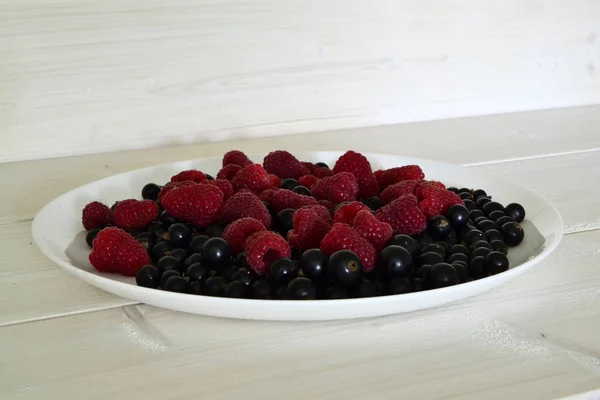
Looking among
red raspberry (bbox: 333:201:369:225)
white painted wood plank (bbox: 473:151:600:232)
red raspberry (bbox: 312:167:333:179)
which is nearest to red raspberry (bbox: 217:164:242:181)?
red raspberry (bbox: 312:167:333:179)

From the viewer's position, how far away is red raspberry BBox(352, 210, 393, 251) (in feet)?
2.56

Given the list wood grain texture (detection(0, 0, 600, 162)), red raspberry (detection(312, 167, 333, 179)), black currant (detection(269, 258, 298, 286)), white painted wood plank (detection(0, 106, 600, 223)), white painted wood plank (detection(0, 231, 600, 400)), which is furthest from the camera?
wood grain texture (detection(0, 0, 600, 162))

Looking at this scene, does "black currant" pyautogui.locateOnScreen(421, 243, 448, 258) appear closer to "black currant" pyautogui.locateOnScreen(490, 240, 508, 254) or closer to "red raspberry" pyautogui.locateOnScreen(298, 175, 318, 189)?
"black currant" pyautogui.locateOnScreen(490, 240, 508, 254)

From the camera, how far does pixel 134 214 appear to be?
0.89 metres

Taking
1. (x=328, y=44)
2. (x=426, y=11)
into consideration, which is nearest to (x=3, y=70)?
(x=328, y=44)

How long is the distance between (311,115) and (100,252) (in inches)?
35.3

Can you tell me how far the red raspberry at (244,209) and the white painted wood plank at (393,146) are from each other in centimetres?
42

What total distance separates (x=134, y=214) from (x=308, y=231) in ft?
0.77

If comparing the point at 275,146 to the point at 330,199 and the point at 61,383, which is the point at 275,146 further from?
the point at 61,383

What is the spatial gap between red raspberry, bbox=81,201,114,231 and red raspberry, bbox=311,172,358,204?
271 mm

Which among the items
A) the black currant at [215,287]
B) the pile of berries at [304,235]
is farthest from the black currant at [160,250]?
the black currant at [215,287]

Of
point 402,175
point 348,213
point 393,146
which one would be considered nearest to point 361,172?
point 402,175

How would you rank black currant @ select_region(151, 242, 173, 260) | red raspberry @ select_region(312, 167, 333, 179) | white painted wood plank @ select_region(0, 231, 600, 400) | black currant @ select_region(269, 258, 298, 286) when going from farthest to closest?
red raspberry @ select_region(312, 167, 333, 179) → black currant @ select_region(151, 242, 173, 260) → black currant @ select_region(269, 258, 298, 286) → white painted wood plank @ select_region(0, 231, 600, 400)

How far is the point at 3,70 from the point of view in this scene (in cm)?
136
